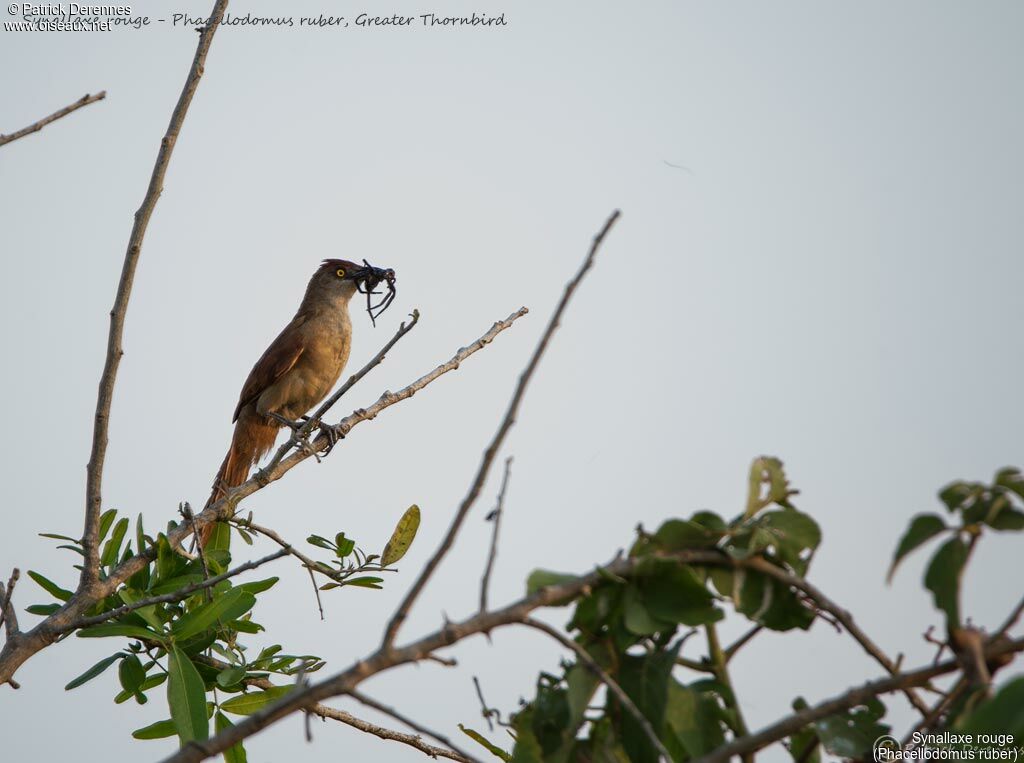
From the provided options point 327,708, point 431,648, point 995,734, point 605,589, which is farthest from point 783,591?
point 327,708

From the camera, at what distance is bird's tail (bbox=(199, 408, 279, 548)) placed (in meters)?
7.57

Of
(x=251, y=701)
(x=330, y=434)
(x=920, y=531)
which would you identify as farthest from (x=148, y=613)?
(x=330, y=434)

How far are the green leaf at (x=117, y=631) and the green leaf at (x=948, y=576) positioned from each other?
2562 millimetres

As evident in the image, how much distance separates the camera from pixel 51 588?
364cm

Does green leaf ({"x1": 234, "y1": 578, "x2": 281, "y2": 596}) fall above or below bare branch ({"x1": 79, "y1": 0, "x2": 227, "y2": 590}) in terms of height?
below

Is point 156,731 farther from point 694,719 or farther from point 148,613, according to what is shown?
point 694,719

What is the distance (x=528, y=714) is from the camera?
76.8 inches

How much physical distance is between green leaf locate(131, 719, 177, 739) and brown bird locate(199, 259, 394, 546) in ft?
12.9

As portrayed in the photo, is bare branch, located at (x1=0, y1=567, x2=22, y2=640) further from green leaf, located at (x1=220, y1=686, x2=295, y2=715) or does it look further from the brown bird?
the brown bird

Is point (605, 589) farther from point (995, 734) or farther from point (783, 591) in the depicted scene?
point (995, 734)

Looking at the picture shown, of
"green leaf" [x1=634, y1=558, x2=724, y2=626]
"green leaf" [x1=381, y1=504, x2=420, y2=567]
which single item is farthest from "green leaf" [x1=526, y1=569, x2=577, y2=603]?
"green leaf" [x1=381, y1=504, x2=420, y2=567]

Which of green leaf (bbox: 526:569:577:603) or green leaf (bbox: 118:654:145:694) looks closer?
green leaf (bbox: 526:569:577:603)

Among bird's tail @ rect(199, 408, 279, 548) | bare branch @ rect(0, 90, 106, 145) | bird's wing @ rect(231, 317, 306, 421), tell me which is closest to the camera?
bare branch @ rect(0, 90, 106, 145)

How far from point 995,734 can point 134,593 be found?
121 inches
